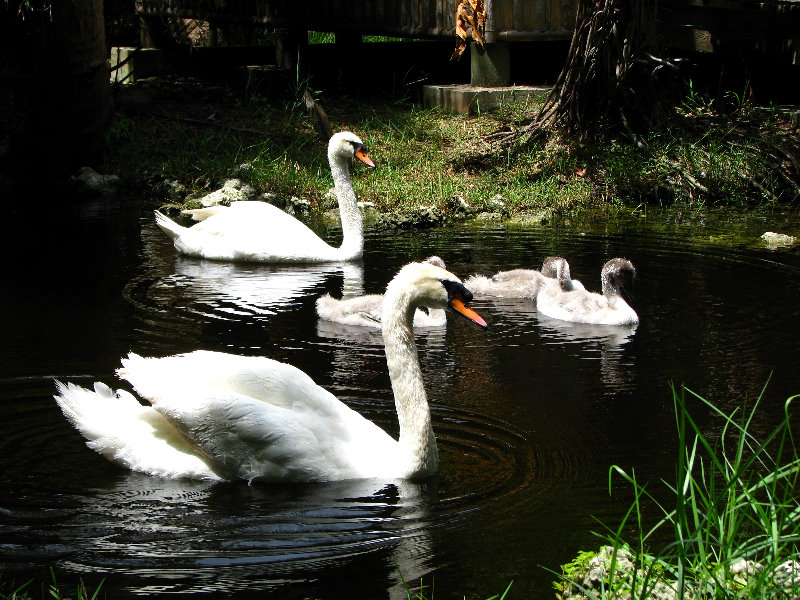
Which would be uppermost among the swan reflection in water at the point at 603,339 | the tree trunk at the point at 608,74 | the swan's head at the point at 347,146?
the tree trunk at the point at 608,74

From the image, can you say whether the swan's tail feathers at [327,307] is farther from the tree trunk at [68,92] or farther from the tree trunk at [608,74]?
the tree trunk at [68,92]

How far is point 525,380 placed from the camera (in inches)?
265

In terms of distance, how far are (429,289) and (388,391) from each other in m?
1.30

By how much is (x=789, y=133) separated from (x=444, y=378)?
27.6 ft

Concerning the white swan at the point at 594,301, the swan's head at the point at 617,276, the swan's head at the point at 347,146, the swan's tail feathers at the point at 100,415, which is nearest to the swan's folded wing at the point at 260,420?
the swan's tail feathers at the point at 100,415

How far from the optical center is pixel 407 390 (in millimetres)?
5379

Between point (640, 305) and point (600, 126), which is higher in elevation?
point (600, 126)

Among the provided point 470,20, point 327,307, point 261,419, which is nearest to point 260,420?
point 261,419

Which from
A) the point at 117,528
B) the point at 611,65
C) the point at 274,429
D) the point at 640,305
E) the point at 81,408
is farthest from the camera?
the point at 611,65

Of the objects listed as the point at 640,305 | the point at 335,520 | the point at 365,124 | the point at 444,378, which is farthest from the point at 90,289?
the point at 365,124

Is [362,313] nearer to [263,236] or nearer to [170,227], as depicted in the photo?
[263,236]

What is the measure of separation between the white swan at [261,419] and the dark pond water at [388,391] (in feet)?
0.34

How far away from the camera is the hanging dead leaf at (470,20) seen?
14.5 m

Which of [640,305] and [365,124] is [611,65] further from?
[640,305]
